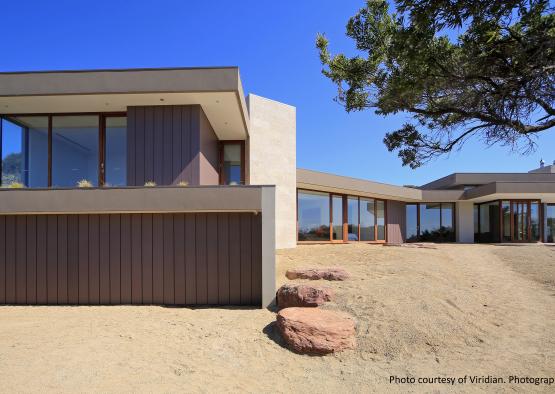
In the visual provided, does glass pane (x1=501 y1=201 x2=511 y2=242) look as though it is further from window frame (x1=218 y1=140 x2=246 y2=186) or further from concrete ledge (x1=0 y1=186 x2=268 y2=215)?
concrete ledge (x1=0 y1=186 x2=268 y2=215)

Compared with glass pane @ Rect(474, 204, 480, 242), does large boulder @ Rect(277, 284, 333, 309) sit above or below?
below

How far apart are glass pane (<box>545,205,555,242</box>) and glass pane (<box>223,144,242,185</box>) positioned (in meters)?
18.3

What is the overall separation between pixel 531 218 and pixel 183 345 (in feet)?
69.9

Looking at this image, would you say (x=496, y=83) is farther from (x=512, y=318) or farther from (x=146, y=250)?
(x=146, y=250)

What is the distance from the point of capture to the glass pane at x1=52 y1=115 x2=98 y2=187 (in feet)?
30.9

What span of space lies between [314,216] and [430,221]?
9.77 m

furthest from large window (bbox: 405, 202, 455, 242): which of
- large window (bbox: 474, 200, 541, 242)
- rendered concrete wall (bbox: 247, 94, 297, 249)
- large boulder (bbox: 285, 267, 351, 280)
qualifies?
large boulder (bbox: 285, 267, 351, 280)

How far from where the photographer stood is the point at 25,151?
9656 mm

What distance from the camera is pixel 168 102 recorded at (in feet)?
29.9

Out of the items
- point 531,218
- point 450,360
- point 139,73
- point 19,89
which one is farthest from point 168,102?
point 531,218

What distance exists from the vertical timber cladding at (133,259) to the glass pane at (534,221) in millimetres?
18960

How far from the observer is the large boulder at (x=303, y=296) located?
7.00m

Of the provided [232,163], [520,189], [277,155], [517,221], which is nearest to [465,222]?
[517,221]

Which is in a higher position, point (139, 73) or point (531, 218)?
point (139, 73)
